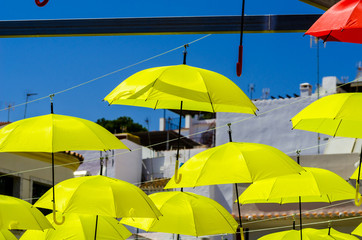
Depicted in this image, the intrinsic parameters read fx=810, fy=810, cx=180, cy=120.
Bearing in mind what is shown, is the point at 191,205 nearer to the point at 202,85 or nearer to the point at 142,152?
the point at 202,85

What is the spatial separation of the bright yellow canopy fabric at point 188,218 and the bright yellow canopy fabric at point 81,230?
344 millimetres

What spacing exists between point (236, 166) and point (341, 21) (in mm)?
3334

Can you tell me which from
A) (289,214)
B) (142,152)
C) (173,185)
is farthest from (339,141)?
(173,185)

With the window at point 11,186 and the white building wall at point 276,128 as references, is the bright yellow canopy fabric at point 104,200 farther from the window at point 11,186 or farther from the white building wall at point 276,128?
the white building wall at point 276,128

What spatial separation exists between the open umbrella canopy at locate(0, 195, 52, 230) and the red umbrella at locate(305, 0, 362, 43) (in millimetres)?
4250

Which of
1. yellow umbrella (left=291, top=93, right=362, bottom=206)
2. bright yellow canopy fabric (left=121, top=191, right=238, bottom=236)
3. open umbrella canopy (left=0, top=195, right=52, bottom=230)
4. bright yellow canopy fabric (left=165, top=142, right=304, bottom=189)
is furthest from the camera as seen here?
bright yellow canopy fabric (left=121, top=191, right=238, bottom=236)

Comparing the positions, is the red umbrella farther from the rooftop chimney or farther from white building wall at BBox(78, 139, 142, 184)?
white building wall at BBox(78, 139, 142, 184)

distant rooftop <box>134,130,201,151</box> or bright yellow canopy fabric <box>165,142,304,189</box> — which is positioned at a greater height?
bright yellow canopy fabric <box>165,142,304,189</box>

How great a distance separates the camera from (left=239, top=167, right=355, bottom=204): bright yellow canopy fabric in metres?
11.6

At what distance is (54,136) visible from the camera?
31.0 ft

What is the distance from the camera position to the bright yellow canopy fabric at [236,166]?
9.73 m

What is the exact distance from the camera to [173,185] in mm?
10453

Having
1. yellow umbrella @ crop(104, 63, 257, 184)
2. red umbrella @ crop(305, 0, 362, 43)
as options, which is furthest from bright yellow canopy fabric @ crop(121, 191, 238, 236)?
red umbrella @ crop(305, 0, 362, 43)

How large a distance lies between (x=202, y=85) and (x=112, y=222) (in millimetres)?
3629
